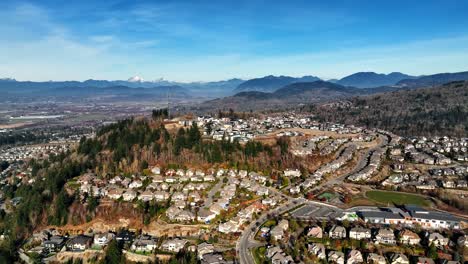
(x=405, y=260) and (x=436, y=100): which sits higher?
(x=436, y=100)

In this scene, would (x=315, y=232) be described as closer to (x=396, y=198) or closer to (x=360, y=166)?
(x=396, y=198)

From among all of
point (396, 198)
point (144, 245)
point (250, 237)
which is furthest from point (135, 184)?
point (396, 198)

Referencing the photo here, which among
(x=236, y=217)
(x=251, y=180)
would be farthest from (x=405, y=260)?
(x=251, y=180)

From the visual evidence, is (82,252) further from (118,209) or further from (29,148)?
(29,148)

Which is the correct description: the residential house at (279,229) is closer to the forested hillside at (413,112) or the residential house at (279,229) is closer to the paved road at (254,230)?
the paved road at (254,230)

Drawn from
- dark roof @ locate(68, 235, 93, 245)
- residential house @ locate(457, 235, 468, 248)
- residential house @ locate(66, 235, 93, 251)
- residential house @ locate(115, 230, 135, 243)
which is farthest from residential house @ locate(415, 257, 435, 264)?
dark roof @ locate(68, 235, 93, 245)
